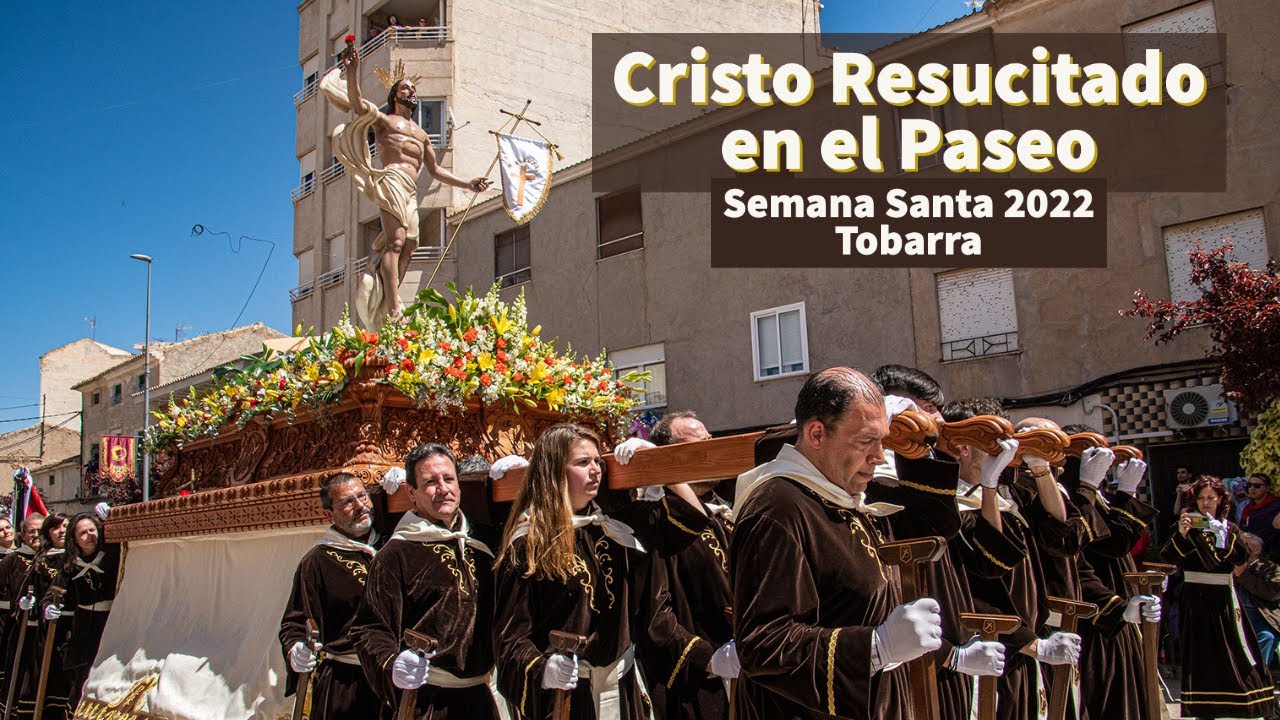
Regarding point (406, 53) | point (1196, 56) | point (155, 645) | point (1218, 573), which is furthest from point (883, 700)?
point (406, 53)

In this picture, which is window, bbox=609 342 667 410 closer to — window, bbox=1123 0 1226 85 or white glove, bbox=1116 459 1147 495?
window, bbox=1123 0 1226 85

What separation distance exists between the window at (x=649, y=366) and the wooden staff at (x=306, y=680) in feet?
39.7

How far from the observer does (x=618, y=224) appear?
18.6 metres

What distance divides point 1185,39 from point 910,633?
1278 cm

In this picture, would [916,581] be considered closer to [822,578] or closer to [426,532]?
[822,578]

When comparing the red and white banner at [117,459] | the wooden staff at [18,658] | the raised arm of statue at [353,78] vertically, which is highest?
the raised arm of statue at [353,78]

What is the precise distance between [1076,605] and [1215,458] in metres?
9.52

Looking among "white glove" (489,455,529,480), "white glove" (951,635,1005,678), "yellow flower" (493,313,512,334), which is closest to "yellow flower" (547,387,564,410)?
"yellow flower" (493,313,512,334)

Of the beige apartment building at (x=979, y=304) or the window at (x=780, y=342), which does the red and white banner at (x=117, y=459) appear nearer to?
the beige apartment building at (x=979, y=304)

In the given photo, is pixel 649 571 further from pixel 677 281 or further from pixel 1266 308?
pixel 677 281

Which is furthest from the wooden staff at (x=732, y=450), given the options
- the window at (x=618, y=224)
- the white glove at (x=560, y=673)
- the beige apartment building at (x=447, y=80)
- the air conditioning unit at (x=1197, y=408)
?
the beige apartment building at (x=447, y=80)

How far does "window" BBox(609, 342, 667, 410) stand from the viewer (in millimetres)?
17484

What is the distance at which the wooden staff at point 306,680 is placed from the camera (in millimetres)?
5125

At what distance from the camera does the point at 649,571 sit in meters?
4.20
